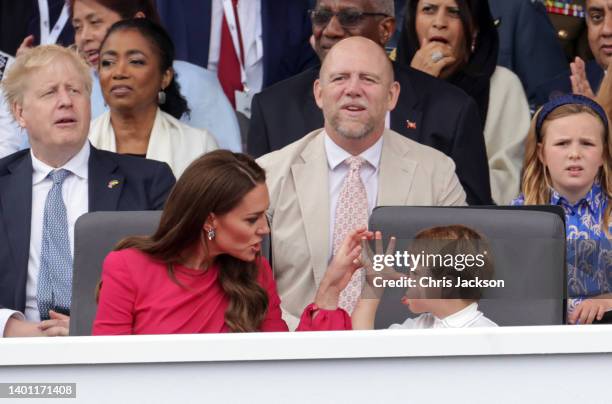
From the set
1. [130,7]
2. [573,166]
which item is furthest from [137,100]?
[573,166]

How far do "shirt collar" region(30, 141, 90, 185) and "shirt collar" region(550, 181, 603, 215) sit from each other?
1625 millimetres

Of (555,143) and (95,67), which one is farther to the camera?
(95,67)

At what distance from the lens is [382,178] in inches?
183

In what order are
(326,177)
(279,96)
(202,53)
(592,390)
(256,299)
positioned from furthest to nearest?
(202,53) → (279,96) → (326,177) → (256,299) → (592,390)

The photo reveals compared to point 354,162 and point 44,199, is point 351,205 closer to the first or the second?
point 354,162

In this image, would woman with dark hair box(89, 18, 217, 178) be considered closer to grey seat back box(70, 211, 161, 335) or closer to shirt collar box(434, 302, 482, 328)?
grey seat back box(70, 211, 161, 335)

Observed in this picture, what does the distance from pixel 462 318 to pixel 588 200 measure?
1.42m

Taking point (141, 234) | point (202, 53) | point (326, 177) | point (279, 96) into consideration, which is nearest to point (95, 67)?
point (202, 53)

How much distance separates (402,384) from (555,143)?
73.6 inches

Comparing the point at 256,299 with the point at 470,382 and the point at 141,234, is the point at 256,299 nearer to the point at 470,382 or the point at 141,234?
the point at 141,234

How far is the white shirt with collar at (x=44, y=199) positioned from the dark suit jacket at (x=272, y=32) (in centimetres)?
145

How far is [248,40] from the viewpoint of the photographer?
6.16m

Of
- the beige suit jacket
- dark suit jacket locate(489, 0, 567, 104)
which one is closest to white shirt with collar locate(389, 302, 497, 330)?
the beige suit jacket

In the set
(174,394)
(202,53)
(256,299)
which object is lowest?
(174,394)
